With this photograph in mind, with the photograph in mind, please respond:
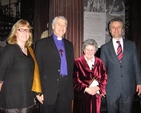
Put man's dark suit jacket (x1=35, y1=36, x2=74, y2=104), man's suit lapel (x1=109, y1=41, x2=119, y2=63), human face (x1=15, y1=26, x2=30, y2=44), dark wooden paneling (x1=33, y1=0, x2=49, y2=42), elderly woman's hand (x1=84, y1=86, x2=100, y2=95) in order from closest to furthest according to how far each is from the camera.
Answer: human face (x1=15, y1=26, x2=30, y2=44)
man's dark suit jacket (x1=35, y1=36, x2=74, y2=104)
elderly woman's hand (x1=84, y1=86, x2=100, y2=95)
man's suit lapel (x1=109, y1=41, x2=119, y2=63)
dark wooden paneling (x1=33, y1=0, x2=49, y2=42)

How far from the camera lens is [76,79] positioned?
2.38 m

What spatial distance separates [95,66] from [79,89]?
362 millimetres

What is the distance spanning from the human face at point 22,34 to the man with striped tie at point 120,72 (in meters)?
1.09

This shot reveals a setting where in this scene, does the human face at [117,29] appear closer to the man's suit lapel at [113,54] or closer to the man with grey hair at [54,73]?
the man's suit lapel at [113,54]

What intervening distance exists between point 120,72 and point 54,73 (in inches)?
35.3

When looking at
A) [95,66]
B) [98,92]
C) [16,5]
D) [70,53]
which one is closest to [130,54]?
[95,66]

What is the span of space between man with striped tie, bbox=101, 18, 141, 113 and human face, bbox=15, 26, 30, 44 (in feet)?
3.58

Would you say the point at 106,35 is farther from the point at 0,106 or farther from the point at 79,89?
the point at 0,106

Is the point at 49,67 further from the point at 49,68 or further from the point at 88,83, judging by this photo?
the point at 88,83

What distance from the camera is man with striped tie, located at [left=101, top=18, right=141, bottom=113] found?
2449 mm

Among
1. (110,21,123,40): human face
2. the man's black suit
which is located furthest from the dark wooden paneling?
the man's black suit

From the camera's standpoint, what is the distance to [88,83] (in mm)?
2387

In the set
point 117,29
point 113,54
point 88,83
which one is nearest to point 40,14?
point 117,29

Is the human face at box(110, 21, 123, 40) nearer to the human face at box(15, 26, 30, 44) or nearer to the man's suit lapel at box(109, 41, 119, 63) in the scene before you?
the man's suit lapel at box(109, 41, 119, 63)
